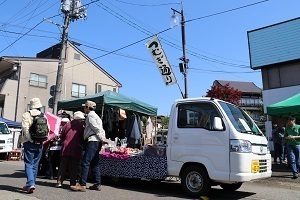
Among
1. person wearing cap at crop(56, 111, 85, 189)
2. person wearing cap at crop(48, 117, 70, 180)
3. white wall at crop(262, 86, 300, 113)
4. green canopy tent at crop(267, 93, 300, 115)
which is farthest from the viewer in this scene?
white wall at crop(262, 86, 300, 113)

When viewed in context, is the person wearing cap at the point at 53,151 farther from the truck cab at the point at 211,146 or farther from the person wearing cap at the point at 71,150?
the truck cab at the point at 211,146

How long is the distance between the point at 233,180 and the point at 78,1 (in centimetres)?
1619

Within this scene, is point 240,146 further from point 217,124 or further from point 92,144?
point 92,144

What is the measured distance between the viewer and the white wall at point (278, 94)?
20791mm

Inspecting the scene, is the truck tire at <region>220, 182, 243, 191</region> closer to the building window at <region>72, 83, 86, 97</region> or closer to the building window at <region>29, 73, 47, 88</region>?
the building window at <region>29, 73, 47, 88</region>

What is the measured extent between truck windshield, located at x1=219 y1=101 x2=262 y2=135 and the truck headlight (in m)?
0.29

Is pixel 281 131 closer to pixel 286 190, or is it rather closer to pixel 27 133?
pixel 286 190

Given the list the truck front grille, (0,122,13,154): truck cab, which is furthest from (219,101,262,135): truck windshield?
(0,122,13,154): truck cab

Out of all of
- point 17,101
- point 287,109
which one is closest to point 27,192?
point 287,109

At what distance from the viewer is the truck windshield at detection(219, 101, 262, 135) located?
619 cm

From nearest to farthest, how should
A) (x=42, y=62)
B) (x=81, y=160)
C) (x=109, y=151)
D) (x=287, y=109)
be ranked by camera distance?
1. (x=81, y=160)
2. (x=109, y=151)
3. (x=287, y=109)
4. (x=42, y=62)

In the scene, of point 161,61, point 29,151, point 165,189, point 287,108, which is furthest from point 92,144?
point 161,61

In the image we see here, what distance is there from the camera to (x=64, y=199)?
5.63 meters

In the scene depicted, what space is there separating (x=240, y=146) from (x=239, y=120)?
788 millimetres
